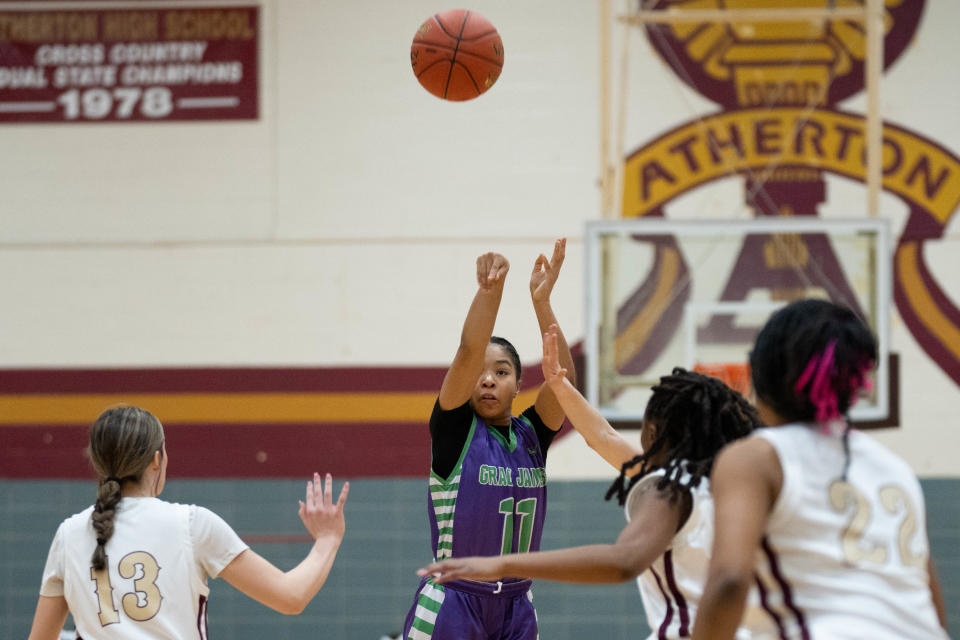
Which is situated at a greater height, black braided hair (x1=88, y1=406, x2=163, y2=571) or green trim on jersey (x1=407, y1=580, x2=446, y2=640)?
black braided hair (x1=88, y1=406, x2=163, y2=571)

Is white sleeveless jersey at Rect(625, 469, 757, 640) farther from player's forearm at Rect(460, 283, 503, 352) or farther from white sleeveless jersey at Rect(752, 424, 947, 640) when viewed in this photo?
player's forearm at Rect(460, 283, 503, 352)

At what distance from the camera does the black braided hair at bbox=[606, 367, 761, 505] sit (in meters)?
2.38

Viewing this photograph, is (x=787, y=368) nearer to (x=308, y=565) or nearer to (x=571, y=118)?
(x=308, y=565)

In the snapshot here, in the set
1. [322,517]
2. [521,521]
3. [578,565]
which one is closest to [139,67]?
[521,521]

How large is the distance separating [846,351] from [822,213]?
5.28m

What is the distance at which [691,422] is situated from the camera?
2445mm

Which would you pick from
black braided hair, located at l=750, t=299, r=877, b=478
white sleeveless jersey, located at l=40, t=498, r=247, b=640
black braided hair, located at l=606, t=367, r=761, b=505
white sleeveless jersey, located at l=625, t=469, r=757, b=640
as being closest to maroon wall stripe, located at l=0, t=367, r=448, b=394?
white sleeveless jersey, located at l=40, t=498, r=247, b=640

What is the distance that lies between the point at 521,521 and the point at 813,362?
1879mm

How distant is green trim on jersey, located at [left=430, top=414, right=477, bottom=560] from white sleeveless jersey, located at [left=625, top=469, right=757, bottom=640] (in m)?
1.28

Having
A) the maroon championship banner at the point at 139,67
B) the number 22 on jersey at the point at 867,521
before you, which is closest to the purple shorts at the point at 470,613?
the number 22 on jersey at the point at 867,521

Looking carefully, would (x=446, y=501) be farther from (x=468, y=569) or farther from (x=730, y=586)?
(x=730, y=586)

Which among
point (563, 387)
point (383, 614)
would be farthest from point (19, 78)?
point (563, 387)

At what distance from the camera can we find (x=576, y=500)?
6801mm

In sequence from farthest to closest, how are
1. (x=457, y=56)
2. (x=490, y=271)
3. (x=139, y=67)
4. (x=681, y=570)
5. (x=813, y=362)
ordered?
1. (x=139, y=67)
2. (x=457, y=56)
3. (x=490, y=271)
4. (x=681, y=570)
5. (x=813, y=362)
